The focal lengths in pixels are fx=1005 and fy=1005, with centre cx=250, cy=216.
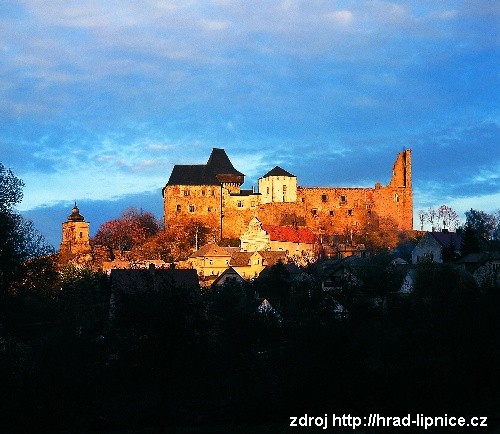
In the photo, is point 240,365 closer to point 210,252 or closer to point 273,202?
point 210,252

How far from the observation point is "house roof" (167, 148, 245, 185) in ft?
379

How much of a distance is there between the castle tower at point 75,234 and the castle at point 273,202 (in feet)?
42.7

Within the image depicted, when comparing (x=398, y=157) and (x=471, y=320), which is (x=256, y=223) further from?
(x=471, y=320)

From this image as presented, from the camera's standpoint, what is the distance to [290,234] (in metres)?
108

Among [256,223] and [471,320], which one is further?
[256,223]

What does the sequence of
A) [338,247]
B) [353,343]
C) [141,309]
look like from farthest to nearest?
[338,247]
[353,343]
[141,309]

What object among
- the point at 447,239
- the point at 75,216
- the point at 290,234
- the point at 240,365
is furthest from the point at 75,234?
the point at 240,365

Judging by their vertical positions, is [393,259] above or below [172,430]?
above

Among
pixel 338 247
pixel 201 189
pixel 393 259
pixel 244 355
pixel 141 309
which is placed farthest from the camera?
pixel 201 189

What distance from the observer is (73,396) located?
39.7 meters

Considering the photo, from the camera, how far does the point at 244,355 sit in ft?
145

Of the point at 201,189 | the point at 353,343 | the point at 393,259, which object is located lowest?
the point at 353,343

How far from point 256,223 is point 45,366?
69.3 metres

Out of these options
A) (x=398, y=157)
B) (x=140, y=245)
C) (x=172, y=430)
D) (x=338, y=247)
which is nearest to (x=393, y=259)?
(x=338, y=247)
